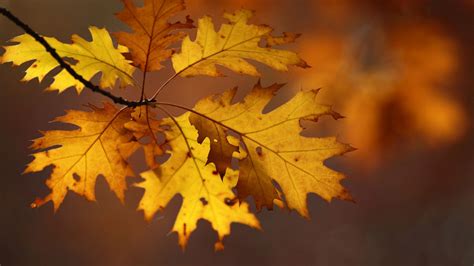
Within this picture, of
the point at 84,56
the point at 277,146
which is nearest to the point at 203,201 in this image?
the point at 277,146

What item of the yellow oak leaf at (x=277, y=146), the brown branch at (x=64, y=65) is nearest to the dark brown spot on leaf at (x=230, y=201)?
the yellow oak leaf at (x=277, y=146)

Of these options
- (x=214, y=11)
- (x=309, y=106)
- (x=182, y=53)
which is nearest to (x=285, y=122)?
(x=309, y=106)

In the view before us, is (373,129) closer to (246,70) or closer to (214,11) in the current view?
(214,11)

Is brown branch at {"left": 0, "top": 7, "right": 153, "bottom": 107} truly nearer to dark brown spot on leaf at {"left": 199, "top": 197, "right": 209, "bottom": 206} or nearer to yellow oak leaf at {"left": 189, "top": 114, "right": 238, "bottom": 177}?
yellow oak leaf at {"left": 189, "top": 114, "right": 238, "bottom": 177}

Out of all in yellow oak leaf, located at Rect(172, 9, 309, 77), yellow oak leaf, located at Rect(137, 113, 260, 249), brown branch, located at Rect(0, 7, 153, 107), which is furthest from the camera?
yellow oak leaf, located at Rect(137, 113, 260, 249)

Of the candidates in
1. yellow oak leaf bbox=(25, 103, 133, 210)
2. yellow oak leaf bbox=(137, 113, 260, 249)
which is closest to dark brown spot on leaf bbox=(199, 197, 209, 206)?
yellow oak leaf bbox=(137, 113, 260, 249)

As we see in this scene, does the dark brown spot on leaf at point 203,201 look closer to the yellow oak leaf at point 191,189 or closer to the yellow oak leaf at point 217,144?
the yellow oak leaf at point 191,189
